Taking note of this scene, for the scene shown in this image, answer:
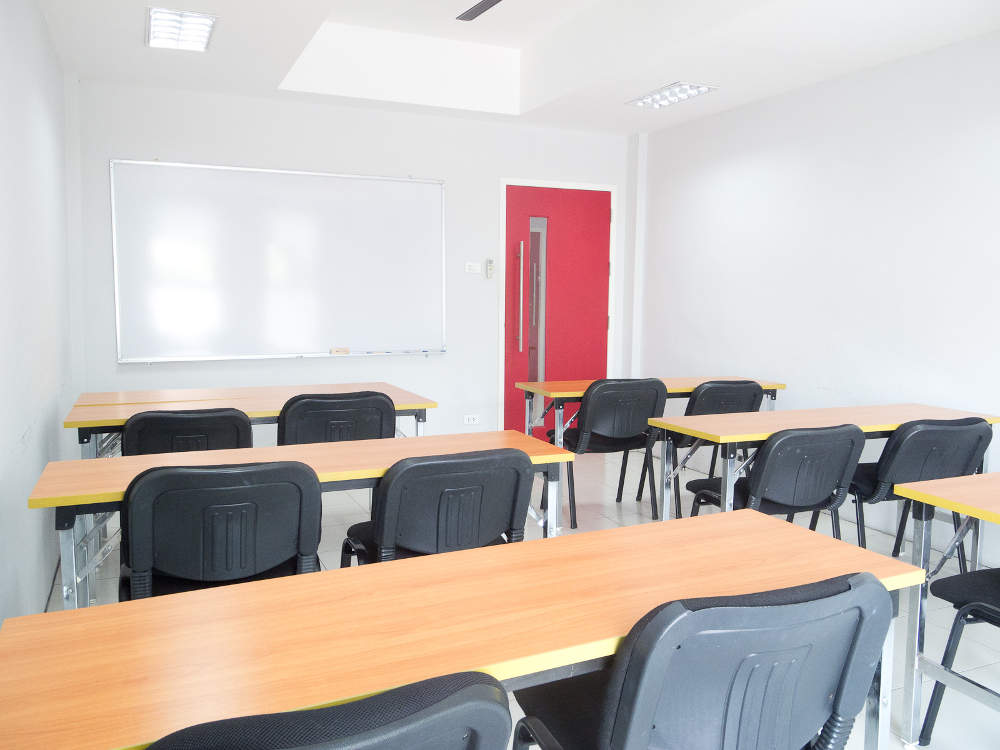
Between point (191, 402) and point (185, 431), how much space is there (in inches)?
33.1

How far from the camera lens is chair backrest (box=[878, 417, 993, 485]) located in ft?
9.40

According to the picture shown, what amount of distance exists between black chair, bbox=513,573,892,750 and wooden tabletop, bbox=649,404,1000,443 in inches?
70.1

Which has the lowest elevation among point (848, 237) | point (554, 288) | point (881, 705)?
point (881, 705)

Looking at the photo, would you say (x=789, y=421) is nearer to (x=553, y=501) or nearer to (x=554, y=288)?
(x=553, y=501)

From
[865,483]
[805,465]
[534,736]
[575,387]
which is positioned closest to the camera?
[534,736]

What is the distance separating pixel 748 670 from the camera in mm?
1090

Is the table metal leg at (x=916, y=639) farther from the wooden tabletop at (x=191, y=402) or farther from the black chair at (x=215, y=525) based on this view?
the wooden tabletop at (x=191, y=402)

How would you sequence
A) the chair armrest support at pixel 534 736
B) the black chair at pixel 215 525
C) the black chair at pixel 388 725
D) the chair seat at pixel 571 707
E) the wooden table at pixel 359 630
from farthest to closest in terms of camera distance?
the black chair at pixel 215 525, the chair seat at pixel 571 707, the chair armrest support at pixel 534 736, the wooden table at pixel 359 630, the black chair at pixel 388 725

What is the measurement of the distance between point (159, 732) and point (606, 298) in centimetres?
585

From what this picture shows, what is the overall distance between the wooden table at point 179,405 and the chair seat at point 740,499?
1311mm

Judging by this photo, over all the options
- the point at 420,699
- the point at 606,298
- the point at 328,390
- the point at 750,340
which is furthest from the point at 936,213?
the point at 420,699

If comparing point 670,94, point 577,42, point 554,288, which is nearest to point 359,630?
point 577,42

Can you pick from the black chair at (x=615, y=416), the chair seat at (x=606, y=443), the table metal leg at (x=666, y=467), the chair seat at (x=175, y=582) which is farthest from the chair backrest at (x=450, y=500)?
the chair seat at (x=606, y=443)

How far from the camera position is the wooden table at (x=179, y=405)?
3088mm
